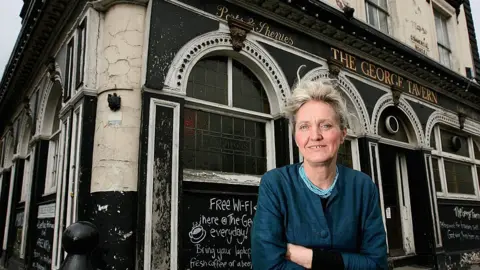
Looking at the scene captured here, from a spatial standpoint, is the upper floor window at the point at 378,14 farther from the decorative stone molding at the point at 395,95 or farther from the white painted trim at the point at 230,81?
the white painted trim at the point at 230,81

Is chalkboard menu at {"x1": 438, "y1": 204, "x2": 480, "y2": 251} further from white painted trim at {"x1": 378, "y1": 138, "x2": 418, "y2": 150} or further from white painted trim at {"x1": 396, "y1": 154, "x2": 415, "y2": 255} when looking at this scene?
white painted trim at {"x1": 378, "y1": 138, "x2": 418, "y2": 150}

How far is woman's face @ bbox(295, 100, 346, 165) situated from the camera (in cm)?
178

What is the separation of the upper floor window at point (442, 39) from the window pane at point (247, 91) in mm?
7480

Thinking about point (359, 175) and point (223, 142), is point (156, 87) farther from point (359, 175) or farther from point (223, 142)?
point (359, 175)

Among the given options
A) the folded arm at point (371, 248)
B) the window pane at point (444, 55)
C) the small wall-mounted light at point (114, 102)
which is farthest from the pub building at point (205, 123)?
the folded arm at point (371, 248)

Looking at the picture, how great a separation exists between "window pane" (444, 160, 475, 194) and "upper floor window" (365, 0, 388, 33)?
4133 millimetres

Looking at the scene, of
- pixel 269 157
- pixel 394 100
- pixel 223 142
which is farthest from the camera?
pixel 394 100

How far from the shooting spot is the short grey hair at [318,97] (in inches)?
73.3

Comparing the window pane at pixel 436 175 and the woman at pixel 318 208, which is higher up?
the window pane at pixel 436 175

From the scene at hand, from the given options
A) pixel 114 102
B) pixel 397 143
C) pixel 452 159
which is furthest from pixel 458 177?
pixel 114 102

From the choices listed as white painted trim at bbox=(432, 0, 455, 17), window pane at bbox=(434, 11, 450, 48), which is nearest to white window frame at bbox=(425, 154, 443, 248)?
window pane at bbox=(434, 11, 450, 48)

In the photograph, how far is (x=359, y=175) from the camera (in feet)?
6.19

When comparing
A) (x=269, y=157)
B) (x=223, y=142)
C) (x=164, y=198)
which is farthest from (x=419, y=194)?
(x=164, y=198)

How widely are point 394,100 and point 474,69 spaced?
6.02 metres
